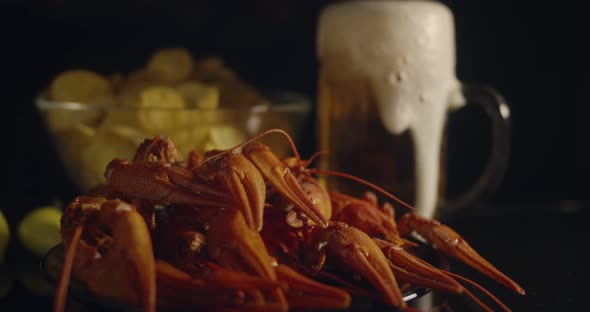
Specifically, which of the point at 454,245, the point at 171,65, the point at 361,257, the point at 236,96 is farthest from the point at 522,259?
the point at 171,65

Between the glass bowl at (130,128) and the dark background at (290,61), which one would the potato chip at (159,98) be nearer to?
the glass bowl at (130,128)

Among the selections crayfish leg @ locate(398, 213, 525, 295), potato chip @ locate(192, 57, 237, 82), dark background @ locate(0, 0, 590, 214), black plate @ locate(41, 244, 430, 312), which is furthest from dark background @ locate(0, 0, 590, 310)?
black plate @ locate(41, 244, 430, 312)

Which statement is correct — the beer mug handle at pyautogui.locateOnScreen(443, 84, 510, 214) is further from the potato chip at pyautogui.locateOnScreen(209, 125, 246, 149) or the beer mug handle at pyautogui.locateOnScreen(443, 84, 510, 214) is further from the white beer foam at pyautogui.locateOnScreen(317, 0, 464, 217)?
the potato chip at pyautogui.locateOnScreen(209, 125, 246, 149)

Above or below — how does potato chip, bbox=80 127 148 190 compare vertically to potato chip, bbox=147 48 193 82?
below

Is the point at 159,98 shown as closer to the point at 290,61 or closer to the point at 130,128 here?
the point at 130,128

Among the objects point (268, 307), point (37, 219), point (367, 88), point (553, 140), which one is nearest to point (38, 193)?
point (37, 219)

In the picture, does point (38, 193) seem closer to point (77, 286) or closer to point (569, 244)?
point (77, 286)
